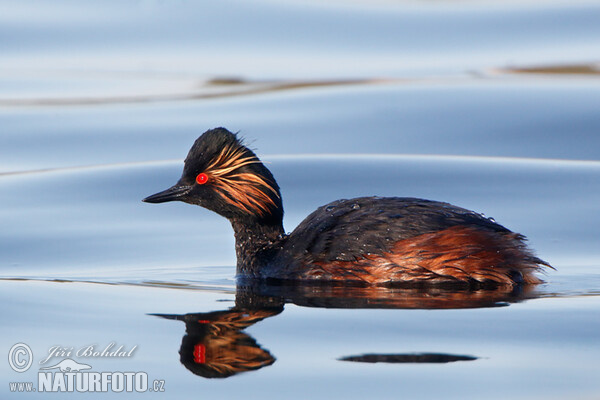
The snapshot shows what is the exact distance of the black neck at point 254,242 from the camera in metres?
7.66

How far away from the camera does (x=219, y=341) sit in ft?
18.3

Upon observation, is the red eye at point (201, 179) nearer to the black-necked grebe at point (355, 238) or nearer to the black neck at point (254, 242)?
the black-necked grebe at point (355, 238)

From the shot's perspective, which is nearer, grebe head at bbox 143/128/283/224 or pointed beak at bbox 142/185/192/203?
grebe head at bbox 143/128/283/224

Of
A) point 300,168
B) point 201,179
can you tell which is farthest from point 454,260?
point 300,168

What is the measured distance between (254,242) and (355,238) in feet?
3.39

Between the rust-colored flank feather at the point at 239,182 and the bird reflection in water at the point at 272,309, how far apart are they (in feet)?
2.70

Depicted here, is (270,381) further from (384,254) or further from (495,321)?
(384,254)

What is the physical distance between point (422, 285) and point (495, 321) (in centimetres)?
111

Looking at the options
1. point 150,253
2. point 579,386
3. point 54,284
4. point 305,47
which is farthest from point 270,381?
point 305,47

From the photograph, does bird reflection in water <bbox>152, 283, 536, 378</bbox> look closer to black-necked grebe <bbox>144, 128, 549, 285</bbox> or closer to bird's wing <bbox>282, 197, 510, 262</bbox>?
black-necked grebe <bbox>144, 128, 549, 285</bbox>

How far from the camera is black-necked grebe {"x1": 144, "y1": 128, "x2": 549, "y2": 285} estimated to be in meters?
6.89

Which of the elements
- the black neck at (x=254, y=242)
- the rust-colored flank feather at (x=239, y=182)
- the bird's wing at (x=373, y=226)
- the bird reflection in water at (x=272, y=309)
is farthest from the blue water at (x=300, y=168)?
the rust-colored flank feather at (x=239, y=182)

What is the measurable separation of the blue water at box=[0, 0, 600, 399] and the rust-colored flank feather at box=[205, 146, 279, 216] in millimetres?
510

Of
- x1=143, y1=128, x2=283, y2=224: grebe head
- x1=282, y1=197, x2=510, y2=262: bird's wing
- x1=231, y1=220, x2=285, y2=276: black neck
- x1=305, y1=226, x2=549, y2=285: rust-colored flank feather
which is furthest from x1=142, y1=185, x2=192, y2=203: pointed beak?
x1=305, y1=226, x2=549, y2=285: rust-colored flank feather
